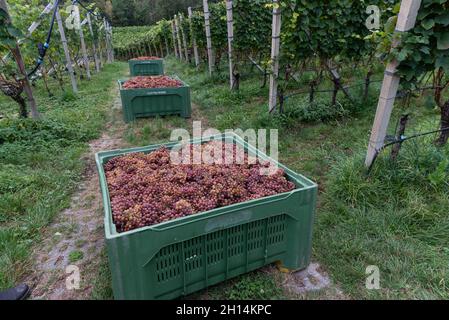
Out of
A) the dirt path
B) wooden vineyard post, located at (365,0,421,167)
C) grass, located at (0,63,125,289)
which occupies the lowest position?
the dirt path

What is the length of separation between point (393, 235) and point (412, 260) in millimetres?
270

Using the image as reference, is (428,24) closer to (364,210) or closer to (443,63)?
(443,63)

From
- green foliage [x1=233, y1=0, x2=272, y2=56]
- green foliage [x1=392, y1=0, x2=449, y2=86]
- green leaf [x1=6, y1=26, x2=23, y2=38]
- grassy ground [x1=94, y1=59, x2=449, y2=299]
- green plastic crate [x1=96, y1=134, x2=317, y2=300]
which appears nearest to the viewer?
green plastic crate [x1=96, y1=134, x2=317, y2=300]

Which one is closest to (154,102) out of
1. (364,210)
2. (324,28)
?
(324,28)

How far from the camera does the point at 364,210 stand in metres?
2.62

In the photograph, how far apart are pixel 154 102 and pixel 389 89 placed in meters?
3.83

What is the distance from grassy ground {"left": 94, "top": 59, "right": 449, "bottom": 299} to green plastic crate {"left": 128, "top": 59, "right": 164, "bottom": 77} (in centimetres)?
517

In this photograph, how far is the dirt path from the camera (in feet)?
6.69

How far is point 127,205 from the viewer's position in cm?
184

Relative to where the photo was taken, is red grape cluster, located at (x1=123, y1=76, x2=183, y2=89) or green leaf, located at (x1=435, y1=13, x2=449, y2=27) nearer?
green leaf, located at (x1=435, y1=13, x2=449, y2=27)

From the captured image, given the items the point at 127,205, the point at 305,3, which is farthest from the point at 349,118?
the point at 127,205

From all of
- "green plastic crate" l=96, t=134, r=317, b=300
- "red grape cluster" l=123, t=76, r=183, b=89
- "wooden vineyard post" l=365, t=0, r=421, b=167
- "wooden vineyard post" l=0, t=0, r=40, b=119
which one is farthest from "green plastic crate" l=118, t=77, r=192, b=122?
"wooden vineyard post" l=365, t=0, r=421, b=167

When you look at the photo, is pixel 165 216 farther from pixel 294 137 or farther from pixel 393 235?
pixel 294 137

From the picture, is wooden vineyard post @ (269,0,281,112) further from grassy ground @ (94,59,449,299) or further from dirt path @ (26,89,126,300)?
dirt path @ (26,89,126,300)
